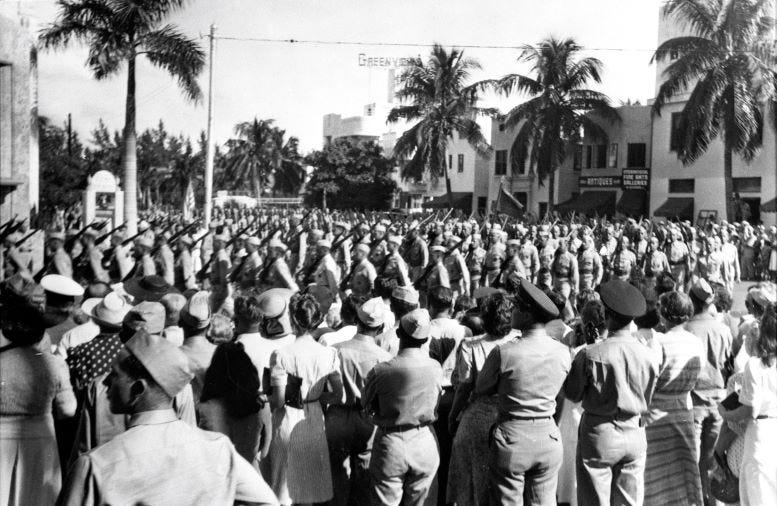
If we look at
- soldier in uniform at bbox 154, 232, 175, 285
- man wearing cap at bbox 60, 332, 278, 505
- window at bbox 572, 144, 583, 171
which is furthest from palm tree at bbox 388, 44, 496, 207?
man wearing cap at bbox 60, 332, 278, 505

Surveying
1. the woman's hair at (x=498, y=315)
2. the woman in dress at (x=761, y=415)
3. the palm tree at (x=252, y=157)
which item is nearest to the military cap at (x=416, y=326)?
the woman's hair at (x=498, y=315)

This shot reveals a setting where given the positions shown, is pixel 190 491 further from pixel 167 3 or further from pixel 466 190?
pixel 466 190

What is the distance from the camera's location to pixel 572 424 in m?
4.38

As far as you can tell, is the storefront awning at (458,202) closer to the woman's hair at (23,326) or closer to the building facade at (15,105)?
the building facade at (15,105)

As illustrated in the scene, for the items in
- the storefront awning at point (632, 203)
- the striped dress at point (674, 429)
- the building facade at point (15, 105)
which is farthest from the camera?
the storefront awning at point (632, 203)

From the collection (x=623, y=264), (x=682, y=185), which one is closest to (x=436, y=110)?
(x=682, y=185)

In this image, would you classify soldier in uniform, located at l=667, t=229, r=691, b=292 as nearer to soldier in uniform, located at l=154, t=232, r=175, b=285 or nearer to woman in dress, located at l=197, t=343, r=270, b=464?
soldier in uniform, located at l=154, t=232, r=175, b=285

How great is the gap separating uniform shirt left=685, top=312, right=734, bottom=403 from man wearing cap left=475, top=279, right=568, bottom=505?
49.7 inches

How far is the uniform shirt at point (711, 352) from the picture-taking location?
4360mm

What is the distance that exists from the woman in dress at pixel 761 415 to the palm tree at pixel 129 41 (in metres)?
8.11

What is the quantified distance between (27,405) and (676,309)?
3377 mm

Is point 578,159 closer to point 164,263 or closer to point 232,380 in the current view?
point 164,263

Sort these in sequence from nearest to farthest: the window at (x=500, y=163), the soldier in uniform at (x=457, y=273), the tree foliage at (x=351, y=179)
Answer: the soldier in uniform at (x=457, y=273) → the window at (x=500, y=163) → the tree foliage at (x=351, y=179)

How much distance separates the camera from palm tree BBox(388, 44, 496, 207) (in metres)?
32.8
